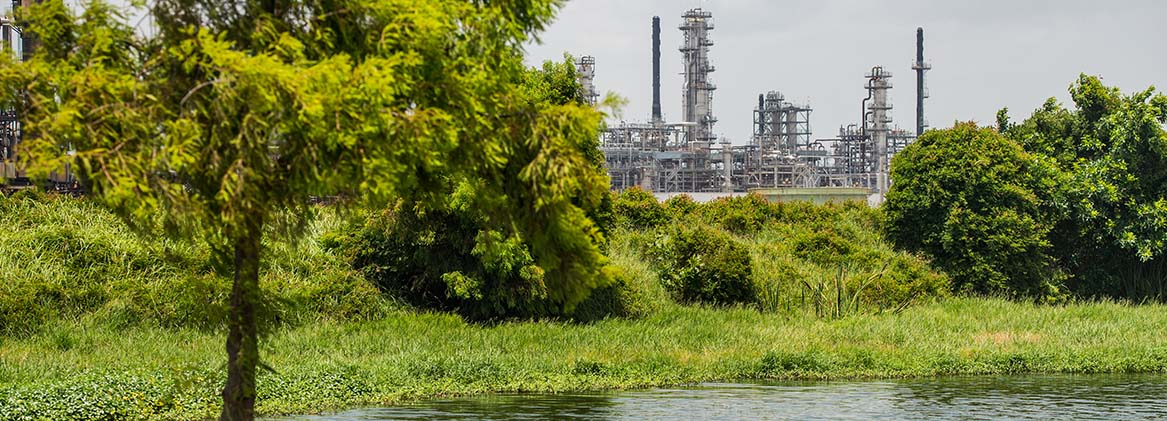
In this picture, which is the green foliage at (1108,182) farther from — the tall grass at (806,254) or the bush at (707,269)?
the bush at (707,269)

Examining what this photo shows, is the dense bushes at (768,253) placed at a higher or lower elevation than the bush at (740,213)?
lower

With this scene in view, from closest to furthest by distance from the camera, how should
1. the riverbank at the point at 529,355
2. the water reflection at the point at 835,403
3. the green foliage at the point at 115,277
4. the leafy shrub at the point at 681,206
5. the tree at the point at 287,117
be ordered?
1. the tree at the point at 287,117
2. the riverbank at the point at 529,355
3. the water reflection at the point at 835,403
4. the green foliage at the point at 115,277
5. the leafy shrub at the point at 681,206

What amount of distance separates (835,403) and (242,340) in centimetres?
953

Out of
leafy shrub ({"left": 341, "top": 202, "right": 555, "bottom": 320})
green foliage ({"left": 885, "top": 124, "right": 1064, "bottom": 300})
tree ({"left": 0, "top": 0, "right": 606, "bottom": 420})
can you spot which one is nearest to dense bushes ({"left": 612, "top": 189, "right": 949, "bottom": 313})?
green foliage ({"left": 885, "top": 124, "right": 1064, "bottom": 300})

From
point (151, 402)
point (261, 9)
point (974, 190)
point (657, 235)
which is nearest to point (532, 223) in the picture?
point (261, 9)

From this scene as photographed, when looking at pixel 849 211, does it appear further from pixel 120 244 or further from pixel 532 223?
pixel 532 223

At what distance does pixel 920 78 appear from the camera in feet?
337

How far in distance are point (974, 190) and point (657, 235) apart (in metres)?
7.23

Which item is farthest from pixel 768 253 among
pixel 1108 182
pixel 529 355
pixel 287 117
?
pixel 287 117

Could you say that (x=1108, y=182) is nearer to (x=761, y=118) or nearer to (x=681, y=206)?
(x=681, y=206)

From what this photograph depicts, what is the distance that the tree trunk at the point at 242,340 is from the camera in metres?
9.84

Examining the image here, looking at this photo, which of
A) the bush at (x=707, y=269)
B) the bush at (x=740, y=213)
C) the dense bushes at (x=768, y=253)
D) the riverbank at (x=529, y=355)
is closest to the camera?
the riverbank at (x=529, y=355)

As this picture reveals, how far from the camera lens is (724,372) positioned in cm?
2030

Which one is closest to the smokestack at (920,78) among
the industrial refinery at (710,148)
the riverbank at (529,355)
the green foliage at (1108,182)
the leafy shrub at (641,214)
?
the industrial refinery at (710,148)
